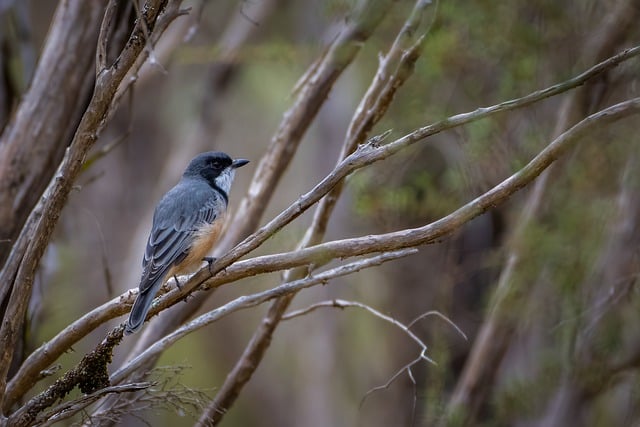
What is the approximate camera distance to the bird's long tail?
3.43 m

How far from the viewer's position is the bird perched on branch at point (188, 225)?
418cm

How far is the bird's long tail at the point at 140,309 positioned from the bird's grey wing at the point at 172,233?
11 centimetres

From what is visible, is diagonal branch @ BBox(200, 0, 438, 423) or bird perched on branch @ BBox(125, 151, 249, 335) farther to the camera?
bird perched on branch @ BBox(125, 151, 249, 335)

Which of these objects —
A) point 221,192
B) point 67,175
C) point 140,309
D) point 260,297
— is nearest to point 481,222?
point 221,192

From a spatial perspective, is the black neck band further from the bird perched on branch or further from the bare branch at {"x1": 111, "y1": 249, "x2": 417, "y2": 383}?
the bare branch at {"x1": 111, "y1": 249, "x2": 417, "y2": 383}

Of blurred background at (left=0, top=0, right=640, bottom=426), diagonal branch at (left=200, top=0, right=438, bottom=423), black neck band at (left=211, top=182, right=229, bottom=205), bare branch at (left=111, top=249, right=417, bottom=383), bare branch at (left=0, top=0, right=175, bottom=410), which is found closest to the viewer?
bare branch at (left=0, top=0, right=175, bottom=410)

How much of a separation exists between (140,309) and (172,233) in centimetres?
99

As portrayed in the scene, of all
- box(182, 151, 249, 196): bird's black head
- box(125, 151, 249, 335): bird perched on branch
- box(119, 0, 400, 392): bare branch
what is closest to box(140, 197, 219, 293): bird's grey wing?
box(125, 151, 249, 335): bird perched on branch

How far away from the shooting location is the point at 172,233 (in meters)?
4.54

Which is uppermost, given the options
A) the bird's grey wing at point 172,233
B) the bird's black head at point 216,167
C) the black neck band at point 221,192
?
the bird's black head at point 216,167

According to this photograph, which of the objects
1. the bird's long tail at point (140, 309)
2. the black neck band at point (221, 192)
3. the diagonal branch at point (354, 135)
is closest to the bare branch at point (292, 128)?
the black neck band at point (221, 192)

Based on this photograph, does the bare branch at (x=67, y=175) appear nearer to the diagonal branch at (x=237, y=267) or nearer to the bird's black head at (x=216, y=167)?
the diagonal branch at (x=237, y=267)

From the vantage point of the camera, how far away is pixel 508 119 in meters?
6.81

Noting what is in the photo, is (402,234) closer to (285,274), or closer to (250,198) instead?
(285,274)
